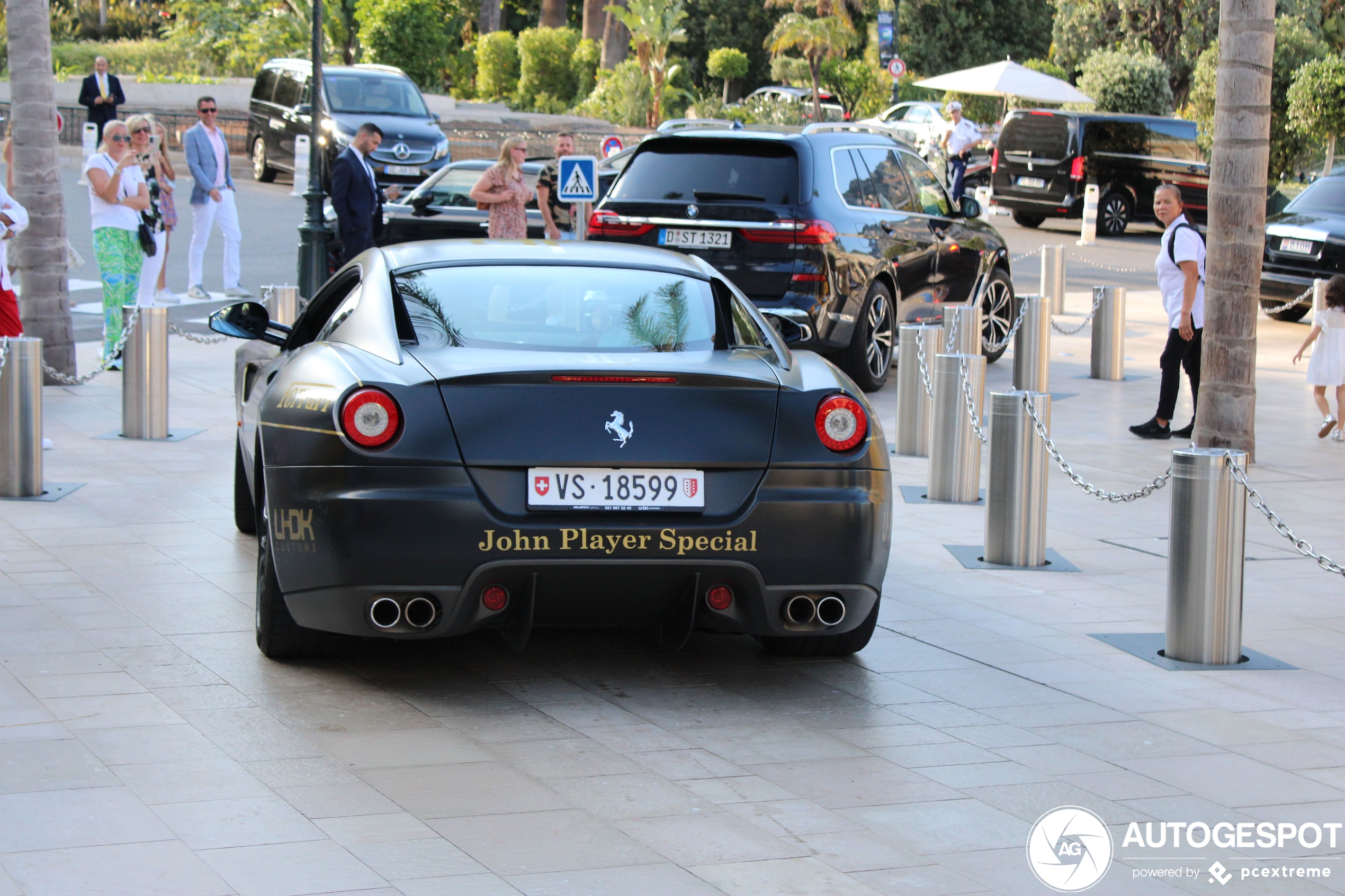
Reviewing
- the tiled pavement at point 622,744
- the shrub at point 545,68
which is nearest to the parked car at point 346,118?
the shrub at point 545,68

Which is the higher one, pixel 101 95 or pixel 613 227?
pixel 101 95

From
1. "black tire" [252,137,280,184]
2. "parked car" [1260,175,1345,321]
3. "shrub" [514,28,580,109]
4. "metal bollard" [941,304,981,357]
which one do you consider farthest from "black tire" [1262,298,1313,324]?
"shrub" [514,28,580,109]

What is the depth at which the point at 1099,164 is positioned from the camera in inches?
1209

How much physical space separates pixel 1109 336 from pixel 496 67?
110ft

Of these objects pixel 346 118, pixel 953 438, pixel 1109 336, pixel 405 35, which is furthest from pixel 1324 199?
pixel 405 35

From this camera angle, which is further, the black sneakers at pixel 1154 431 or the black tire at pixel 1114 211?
the black tire at pixel 1114 211

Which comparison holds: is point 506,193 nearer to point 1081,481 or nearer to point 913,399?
point 913,399

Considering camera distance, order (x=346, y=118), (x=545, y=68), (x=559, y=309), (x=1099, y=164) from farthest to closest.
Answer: (x=545, y=68) → (x=1099, y=164) → (x=346, y=118) → (x=559, y=309)

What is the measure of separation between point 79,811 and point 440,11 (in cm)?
4087

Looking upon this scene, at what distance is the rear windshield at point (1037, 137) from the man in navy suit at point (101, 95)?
15.5 meters

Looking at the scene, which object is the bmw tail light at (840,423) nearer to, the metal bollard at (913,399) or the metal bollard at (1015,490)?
the metal bollard at (1015,490)

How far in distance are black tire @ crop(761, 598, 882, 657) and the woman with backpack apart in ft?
20.7

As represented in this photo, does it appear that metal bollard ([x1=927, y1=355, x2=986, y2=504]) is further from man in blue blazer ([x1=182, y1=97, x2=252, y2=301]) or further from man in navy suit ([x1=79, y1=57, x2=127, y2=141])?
man in navy suit ([x1=79, y1=57, x2=127, y2=141])

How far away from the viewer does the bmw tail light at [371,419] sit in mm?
5176
